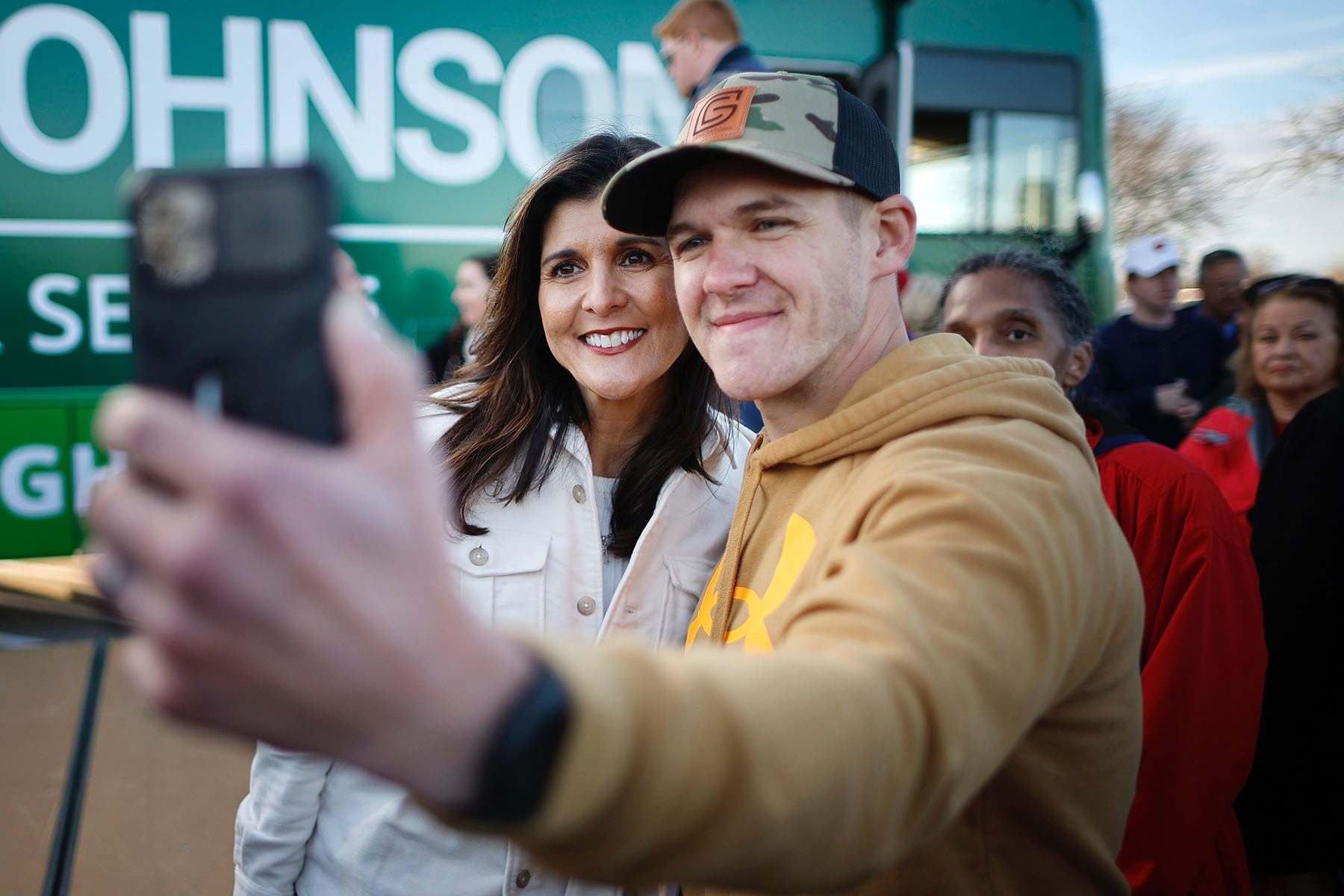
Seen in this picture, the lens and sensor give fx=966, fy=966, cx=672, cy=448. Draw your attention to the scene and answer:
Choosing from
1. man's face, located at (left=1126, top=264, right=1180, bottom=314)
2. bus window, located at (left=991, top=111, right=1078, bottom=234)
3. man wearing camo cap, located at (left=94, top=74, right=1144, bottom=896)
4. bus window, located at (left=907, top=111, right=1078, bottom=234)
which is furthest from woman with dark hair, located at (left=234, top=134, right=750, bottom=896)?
bus window, located at (left=991, top=111, right=1078, bottom=234)

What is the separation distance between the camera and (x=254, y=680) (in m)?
0.49

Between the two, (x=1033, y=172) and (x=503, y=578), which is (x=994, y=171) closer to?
(x=1033, y=172)

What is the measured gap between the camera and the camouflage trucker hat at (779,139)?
4.36 ft

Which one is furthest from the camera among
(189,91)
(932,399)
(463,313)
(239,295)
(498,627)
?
(463,313)

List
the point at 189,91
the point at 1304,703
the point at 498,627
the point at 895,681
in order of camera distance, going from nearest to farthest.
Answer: the point at 895,681
the point at 498,627
the point at 1304,703
the point at 189,91

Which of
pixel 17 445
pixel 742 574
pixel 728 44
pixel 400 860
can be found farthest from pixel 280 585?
pixel 17 445

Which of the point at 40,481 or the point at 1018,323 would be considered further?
the point at 40,481

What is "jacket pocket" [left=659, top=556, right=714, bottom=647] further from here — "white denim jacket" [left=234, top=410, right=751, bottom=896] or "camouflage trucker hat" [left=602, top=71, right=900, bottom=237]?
"camouflage trucker hat" [left=602, top=71, right=900, bottom=237]

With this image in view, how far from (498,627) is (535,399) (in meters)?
0.48

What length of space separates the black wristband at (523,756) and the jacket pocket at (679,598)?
1168 mm

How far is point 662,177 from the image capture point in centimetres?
146

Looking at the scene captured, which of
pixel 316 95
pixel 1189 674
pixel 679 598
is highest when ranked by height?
pixel 316 95

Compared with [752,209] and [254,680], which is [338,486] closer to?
[254,680]

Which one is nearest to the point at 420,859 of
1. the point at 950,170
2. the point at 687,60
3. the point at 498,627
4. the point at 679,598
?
the point at 498,627
